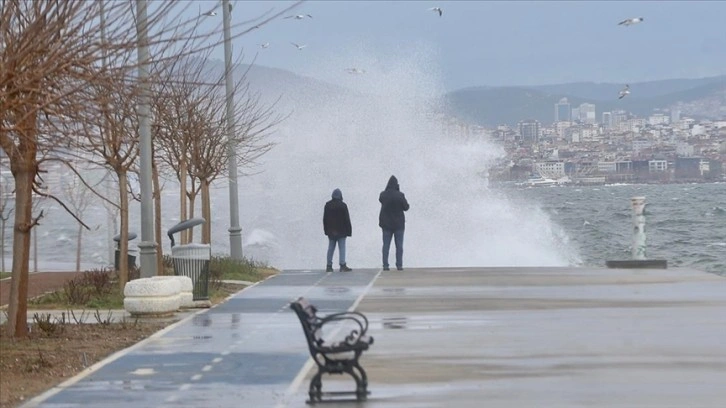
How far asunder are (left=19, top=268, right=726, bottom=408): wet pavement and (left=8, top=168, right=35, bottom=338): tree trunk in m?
1.58

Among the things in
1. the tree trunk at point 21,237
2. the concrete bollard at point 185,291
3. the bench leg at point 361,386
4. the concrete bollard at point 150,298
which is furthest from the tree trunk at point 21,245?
the bench leg at point 361,386

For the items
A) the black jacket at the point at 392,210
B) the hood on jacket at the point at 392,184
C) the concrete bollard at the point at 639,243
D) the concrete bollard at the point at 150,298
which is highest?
the hood on jacket at the point at 392,184

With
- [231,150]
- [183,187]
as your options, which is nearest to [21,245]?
[183,187]

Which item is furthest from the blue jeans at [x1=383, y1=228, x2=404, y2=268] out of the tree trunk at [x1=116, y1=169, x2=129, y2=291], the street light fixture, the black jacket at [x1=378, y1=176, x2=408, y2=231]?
the tree trunk at [x1=116, y1=169, x2=129, y2=291]

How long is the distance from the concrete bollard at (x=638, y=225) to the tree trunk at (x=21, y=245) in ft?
57.5

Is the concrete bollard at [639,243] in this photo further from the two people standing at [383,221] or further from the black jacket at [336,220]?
the black jacket at [336,220]

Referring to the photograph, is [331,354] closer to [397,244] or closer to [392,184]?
[397,244]

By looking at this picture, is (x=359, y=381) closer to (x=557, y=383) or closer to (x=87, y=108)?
(x=557, y=383)

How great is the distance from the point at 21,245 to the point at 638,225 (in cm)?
1794

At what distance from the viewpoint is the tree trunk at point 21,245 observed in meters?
20.4

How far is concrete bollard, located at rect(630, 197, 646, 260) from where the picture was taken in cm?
3584

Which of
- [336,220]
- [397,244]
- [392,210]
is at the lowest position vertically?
[397,244]

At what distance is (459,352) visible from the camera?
19016mm

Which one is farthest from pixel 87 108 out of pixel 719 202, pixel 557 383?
pixel 719 202
